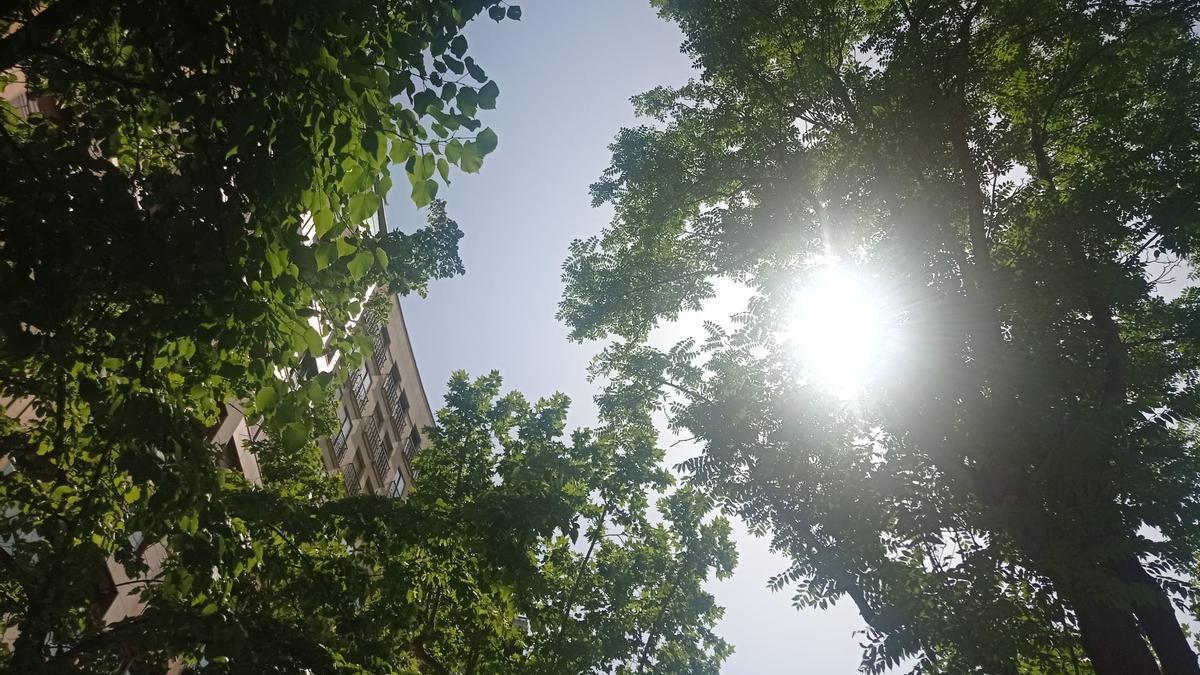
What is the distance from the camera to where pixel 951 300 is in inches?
325

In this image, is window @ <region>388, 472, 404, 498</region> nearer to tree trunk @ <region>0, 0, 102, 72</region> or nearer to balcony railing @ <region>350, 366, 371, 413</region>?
balcony railing @ <region>350, 366, 371, 413</region>

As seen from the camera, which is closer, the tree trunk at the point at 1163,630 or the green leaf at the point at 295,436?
the green leaf at the point at 295,436

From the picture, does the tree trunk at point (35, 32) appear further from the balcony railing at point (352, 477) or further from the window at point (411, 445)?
the window at point (411, 445)

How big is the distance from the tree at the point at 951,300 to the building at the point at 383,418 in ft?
44.4

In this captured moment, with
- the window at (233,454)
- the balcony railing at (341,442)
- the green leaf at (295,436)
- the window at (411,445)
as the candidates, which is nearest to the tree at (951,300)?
the green leaf at (295,436)

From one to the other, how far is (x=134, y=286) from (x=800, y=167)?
10.2 m

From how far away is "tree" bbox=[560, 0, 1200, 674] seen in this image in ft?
22.2

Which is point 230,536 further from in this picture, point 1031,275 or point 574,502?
point 1031,275

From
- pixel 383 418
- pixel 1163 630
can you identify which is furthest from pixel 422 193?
pixel 383 418

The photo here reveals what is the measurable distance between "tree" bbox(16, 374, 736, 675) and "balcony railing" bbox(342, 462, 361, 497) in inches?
374

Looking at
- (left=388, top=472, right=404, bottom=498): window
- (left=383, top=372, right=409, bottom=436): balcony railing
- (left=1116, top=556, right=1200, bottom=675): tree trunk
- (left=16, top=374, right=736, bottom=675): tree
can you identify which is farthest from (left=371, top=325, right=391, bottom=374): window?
(left=1116, top=556, right=1200, bottom=675): tree trunk

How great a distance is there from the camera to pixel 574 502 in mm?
10344

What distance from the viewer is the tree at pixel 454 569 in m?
4.75

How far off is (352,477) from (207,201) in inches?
794
